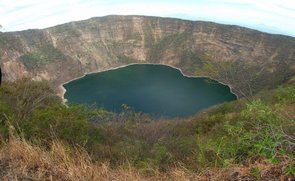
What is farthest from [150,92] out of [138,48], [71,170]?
[71,170]

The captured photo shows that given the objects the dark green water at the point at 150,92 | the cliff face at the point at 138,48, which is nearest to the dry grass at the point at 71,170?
the dark green water at the point at 150,92

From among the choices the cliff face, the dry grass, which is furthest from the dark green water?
the dry grass

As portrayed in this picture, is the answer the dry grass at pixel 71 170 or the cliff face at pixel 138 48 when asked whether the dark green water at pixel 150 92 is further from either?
the dry grass at pixel 71 170

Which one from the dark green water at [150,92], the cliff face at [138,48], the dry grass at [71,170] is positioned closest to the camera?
the dry grass at [71,170]

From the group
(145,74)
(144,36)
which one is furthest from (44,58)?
(144,36)

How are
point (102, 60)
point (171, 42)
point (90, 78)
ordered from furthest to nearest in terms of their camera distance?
point (171, 42) → point (102, 60) → point (90, 78)

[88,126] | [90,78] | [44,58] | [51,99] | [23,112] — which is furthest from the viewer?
[44,58]

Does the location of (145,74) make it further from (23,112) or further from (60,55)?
(23,112)

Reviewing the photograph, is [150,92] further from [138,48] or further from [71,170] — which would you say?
[71,170]
